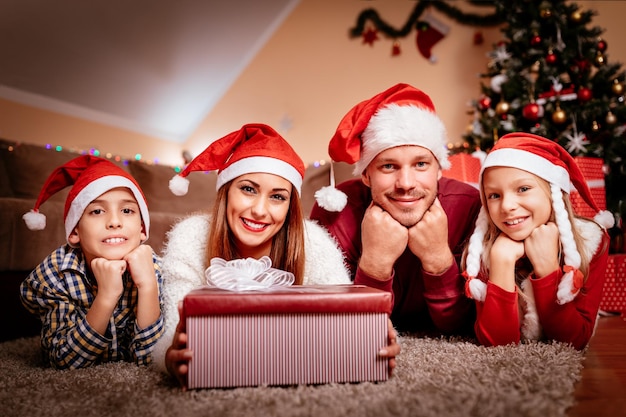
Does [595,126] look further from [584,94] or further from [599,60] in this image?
[599,60]

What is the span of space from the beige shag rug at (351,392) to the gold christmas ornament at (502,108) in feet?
5.77

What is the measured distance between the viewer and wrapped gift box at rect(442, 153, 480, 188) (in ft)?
8.03

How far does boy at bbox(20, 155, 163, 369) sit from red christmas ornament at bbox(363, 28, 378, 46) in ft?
9.94

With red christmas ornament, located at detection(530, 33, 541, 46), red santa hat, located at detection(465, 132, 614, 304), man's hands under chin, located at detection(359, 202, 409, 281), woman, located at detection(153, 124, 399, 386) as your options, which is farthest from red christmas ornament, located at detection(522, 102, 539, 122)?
woman, located at detection(153, 124, 399, 386)

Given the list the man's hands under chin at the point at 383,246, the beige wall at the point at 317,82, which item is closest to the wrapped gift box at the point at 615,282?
the man's hands under chin at the point at 383,246

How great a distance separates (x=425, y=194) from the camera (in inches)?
54.7

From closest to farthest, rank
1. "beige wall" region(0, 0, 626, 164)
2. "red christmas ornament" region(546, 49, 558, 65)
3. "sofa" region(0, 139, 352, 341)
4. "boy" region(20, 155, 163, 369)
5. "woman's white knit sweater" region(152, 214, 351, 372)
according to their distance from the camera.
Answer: "boy" region(20, 155, 163, 369) → "woman's white knit sweater" region(152, 214, 351, 372) → "sofa" region(0, 139, 352, 341) → "red christmas ornament" region(546, 49, 558, 65) → "beige wall" region(0, 0, 626, 164)

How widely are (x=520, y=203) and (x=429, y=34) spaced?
2.77 meters

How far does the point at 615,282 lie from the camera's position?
2145mm

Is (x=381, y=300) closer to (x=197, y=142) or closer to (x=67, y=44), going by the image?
(x=67, y=44)

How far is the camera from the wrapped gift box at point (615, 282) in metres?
2.13

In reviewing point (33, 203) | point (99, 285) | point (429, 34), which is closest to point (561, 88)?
point (429, 34)

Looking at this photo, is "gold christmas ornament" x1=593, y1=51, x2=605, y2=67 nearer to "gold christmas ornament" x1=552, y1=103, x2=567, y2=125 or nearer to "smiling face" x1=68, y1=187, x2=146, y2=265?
"gold christmas ornament" x1=552, y1=103, x2=567, y2=125

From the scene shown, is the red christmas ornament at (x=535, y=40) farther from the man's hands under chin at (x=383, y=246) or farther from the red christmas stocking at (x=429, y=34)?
the man's hands under chin at (x=383, y=246)
